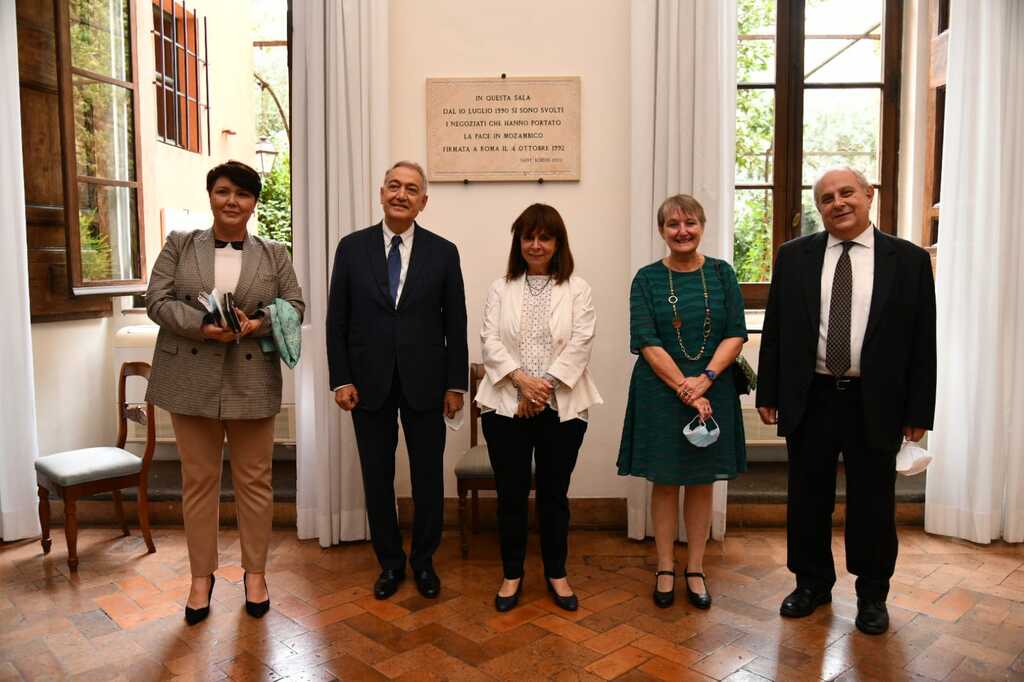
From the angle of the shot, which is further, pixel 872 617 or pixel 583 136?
pixel 583 136

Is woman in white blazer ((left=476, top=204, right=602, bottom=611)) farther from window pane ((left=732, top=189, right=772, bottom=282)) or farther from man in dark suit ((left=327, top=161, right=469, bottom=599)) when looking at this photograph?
window pane ((left=732, top=189, right=772, bottom=282))

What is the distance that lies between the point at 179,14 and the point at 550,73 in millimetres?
4341

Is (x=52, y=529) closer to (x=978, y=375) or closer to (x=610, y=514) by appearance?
(x=610, y=514)

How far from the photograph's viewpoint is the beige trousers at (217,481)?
9.33ft

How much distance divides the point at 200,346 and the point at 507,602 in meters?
1.49

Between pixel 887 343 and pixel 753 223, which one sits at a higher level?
pixel 753 223

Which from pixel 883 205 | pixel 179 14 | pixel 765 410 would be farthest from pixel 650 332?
pixel 179 14

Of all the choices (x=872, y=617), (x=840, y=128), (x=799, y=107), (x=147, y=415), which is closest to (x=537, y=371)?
(x=872, y=617)

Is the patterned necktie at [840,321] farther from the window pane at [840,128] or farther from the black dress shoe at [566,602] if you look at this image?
the window pane at [840,128]

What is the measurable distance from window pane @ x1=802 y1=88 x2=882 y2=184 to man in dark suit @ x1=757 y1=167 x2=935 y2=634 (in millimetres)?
1872

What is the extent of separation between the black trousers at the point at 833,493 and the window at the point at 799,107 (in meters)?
1.75

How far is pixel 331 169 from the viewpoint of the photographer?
3715 millimetres

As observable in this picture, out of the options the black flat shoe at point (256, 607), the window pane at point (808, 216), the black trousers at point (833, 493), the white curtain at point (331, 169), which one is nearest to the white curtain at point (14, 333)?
the white curtain at point (331, 169)

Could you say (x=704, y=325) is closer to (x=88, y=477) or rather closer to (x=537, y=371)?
(x=537, y=371)
